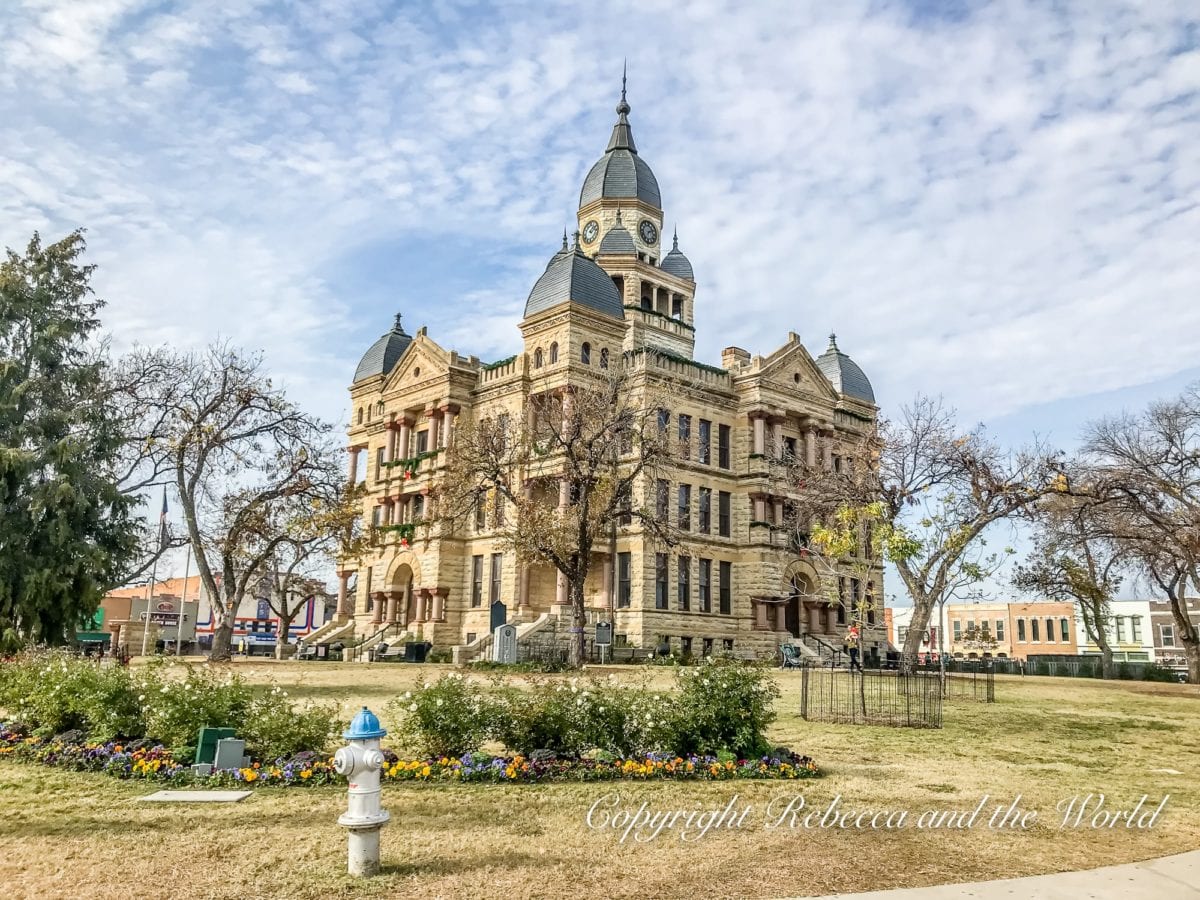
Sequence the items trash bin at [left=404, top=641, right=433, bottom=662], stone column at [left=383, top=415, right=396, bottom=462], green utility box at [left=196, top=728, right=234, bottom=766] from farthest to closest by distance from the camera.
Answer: stone column at [left=383, top=415, right=396, bottom=462] → trash bin at [left=404, top=641, right=433, bottom=662] → green utility box at [left=196, top=728, right=234, bottom=766]

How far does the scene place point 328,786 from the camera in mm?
11000

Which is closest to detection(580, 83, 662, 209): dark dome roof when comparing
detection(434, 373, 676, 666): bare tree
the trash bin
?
detection(434, 373, 676, 666): bare tree

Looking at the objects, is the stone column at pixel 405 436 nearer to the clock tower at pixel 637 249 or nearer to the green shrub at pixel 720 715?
the clock tower at pixel 637 249

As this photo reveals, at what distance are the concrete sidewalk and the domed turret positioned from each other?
55.6 meters

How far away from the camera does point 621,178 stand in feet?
197

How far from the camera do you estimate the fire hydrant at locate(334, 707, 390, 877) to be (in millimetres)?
7531

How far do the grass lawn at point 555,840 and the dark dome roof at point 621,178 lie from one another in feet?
164

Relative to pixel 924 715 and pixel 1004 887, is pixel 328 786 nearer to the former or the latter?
pixel 1004 887

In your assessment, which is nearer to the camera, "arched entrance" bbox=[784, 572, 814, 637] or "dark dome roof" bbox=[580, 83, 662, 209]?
"arched entrance" bbox=[784, 572, 814, 637]

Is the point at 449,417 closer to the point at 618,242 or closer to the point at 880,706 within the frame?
the point at 618,242

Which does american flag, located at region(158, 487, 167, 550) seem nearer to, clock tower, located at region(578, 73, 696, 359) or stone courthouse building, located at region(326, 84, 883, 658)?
stone courthouse building, located at region(326, 84, 883, 658)

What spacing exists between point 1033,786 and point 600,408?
23374mm

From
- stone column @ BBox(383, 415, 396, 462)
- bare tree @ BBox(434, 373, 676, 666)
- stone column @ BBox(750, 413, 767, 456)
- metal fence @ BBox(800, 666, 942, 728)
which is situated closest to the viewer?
metal fence @ BBox(800, 666, 942, 728)

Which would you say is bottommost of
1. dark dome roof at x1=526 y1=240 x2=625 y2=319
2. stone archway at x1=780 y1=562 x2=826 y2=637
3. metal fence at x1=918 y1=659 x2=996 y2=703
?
metal fence at x1=918 y1=659 x2=996 y2=703
